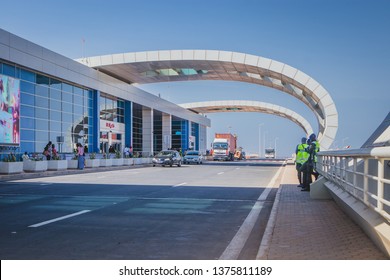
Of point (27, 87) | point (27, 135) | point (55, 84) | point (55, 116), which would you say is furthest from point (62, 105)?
point (27, 135)

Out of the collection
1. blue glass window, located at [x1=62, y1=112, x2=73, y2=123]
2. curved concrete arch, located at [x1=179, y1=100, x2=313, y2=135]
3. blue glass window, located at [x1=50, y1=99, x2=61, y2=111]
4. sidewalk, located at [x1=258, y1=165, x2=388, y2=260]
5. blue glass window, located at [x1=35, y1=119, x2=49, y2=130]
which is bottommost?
sidewalk, located at [x1=258, y1=165, x2=388, y2=260]

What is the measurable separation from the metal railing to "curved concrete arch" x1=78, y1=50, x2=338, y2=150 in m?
26.2

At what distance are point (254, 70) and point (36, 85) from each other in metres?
20.9

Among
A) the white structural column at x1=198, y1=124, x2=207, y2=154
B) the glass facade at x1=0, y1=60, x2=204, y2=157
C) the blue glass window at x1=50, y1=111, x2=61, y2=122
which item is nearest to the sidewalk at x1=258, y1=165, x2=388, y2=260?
the glass facade at x1=0, y1=60, x2=204, y2=157

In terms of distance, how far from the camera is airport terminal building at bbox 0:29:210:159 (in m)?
30.0

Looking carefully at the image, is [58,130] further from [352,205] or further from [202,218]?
[352,205]

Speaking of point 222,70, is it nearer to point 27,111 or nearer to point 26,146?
point 27,111

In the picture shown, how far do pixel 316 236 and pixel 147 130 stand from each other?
182 feet

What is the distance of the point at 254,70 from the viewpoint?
4594 cm

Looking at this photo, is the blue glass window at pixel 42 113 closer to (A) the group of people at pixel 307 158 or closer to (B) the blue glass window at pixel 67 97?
(B) the blue glass window at pixel 67 97

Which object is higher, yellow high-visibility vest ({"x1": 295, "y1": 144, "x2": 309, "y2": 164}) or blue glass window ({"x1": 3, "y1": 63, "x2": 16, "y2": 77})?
blue glass window ({"x1": 3, "y1": 63, "x2": 16, "y2": 77})

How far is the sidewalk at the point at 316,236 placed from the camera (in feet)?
20.1

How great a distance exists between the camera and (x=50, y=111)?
122 ft

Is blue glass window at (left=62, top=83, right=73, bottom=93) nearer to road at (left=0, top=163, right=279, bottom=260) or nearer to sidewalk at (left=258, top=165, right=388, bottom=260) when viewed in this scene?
road at (left=0, top=163, right=279, bottom=260)
